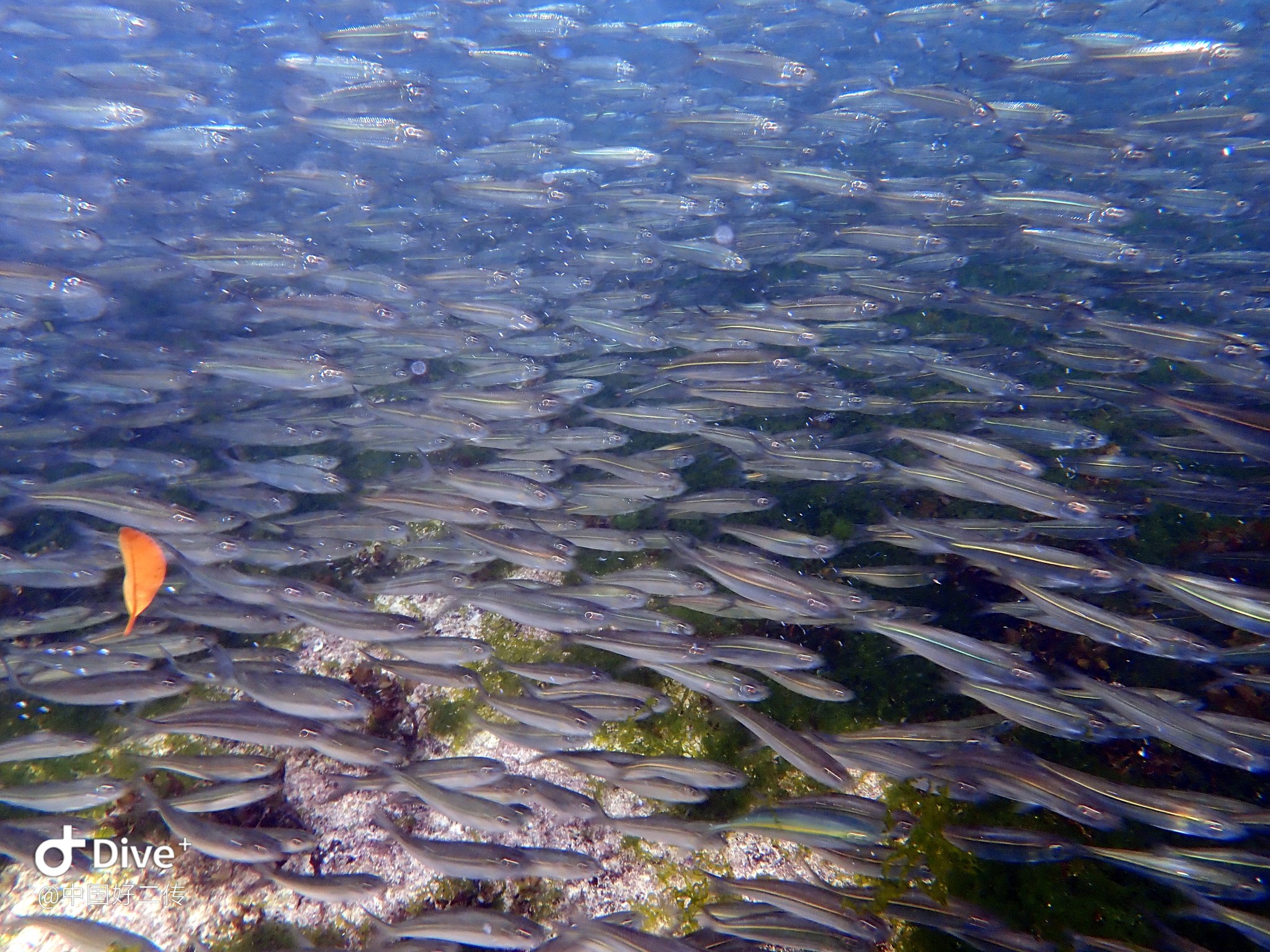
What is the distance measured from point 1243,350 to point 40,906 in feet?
35.1

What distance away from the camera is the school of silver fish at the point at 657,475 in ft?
11.9

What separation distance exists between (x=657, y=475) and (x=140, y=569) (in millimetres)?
3787

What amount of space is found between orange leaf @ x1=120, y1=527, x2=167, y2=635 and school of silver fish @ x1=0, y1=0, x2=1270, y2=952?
3.17 ft

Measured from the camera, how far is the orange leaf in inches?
128

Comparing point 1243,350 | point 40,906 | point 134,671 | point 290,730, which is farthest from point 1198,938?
point 40,906

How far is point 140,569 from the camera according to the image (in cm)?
331

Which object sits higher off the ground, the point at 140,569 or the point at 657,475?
the point at 657,475

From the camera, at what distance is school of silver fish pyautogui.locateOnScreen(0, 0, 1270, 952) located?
362 centimetres

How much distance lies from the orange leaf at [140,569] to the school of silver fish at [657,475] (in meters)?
0.97

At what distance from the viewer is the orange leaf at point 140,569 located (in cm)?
325

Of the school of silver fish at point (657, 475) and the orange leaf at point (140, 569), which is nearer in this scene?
the orange leaf at point (140, 569)

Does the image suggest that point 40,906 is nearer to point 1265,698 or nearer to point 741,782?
point 741,782

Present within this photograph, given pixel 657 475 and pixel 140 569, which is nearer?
pixel 140 569

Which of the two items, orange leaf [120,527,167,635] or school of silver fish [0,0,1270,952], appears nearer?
orange leaf [120,527,167,635]
